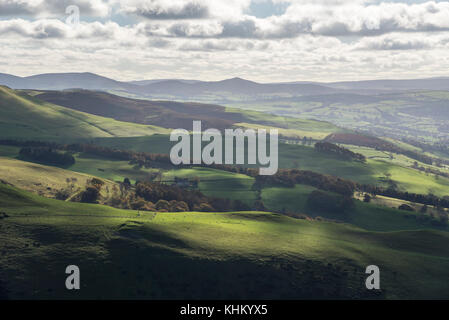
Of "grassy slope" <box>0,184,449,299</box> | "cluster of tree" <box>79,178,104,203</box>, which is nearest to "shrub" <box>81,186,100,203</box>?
"cluster of tree" <box>79,178,104,203</box>

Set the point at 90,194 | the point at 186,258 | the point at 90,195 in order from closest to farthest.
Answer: the point at 186,258
the point at 90,195
the point at 90,194

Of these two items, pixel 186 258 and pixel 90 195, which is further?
pixel 90 195

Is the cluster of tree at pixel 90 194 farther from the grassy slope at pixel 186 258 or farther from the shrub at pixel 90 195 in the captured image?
the grassy slope at pixel 186 258

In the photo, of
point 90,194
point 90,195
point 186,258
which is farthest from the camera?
point 90,194

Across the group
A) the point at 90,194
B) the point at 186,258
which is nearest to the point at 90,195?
the point at 90,194

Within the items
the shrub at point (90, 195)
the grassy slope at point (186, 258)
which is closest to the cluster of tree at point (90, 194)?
the shrub at point (90, 195)

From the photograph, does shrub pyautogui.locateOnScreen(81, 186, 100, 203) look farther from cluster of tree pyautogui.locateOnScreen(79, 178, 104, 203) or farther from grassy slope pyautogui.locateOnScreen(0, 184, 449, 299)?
grassy slope pyautogui.locateOnScreen(0, 184, 449, 299)

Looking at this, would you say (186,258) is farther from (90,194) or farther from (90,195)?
(90,194)
